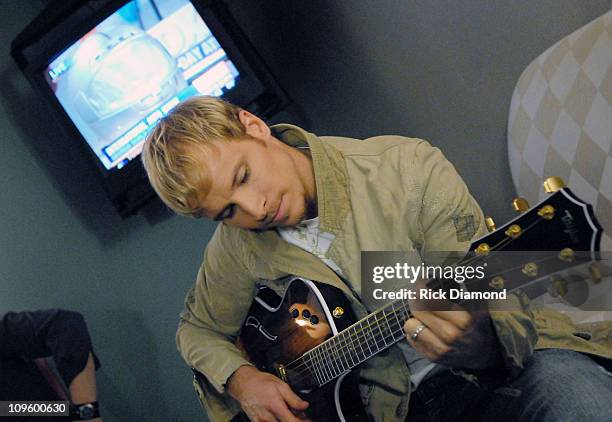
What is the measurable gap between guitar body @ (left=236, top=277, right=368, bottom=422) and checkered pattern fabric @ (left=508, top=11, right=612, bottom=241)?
477mm

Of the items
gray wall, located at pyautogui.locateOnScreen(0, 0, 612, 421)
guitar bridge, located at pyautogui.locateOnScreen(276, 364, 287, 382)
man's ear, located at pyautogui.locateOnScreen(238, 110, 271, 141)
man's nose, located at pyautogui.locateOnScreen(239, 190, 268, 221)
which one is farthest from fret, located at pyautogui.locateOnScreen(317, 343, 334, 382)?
gray wall, located at pyautogui.locateOnScreen(0, 0, 612, 421)

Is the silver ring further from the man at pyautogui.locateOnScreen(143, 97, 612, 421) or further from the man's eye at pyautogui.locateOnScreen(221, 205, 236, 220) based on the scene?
the man's eye at pyautogui.locateOnScreen(221, 205, 236, 220)

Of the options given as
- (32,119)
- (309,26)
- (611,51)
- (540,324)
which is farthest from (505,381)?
(32,119)

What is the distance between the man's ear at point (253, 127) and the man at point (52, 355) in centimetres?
95

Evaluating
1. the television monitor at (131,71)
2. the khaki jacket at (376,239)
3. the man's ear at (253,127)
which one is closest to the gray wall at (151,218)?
the television monitor at (131,71)

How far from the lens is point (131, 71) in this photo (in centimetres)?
199

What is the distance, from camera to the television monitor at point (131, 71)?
192cm

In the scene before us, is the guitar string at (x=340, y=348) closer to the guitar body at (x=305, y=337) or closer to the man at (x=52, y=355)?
the guitar body at (x=305, y=337)

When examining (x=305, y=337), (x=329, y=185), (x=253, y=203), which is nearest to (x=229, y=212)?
(x=253, y=203)

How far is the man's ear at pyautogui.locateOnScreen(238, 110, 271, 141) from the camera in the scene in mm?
1201

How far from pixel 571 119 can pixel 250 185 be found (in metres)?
0.60

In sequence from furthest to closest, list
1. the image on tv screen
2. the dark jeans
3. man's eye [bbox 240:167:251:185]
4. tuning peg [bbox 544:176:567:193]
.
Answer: the image on tv screen < man's eye [bbox 240:167:251:185] < the dark jeans < tuning peg [bbox 544:176:567:193]

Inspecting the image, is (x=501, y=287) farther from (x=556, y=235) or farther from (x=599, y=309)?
(x=599, y=309)

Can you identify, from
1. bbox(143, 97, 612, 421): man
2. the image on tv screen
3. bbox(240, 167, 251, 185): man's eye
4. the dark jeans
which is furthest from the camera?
the image on tv screen
